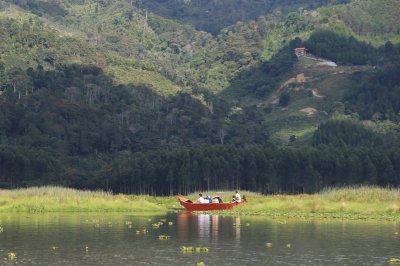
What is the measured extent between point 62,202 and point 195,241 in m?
35.0

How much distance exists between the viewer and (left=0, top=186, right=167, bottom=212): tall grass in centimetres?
9262

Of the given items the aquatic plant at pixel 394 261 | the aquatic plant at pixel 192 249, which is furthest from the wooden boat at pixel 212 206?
the aquatic plant at pixel 394 261

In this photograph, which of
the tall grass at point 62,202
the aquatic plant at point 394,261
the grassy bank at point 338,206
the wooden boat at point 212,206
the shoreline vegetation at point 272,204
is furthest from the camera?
the wooden boat at point 212,206

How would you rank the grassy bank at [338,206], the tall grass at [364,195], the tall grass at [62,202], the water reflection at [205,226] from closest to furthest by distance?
the water reflection at [205,226] → the grassy bank at [338,206] → the tall grass at [364,195] → the tall grass at [62,202]

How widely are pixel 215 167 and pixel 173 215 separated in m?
62.1

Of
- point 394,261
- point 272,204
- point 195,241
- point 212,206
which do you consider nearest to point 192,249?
point 195,241

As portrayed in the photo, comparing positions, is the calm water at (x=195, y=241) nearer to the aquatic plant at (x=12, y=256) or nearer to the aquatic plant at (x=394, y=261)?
the aquatic plant at (x=12, y=256)

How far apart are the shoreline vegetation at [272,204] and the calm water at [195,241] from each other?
24.2ft

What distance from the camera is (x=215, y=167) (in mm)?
155500

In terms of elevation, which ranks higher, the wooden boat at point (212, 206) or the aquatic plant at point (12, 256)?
the wooden boat at point (212, 206)

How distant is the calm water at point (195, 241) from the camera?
52.7m

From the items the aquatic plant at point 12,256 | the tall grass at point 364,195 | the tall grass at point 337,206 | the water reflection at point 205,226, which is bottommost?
the aquatic plant at point 12,256

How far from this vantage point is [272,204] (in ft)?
313

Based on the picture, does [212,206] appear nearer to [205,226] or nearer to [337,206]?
[337,206]
